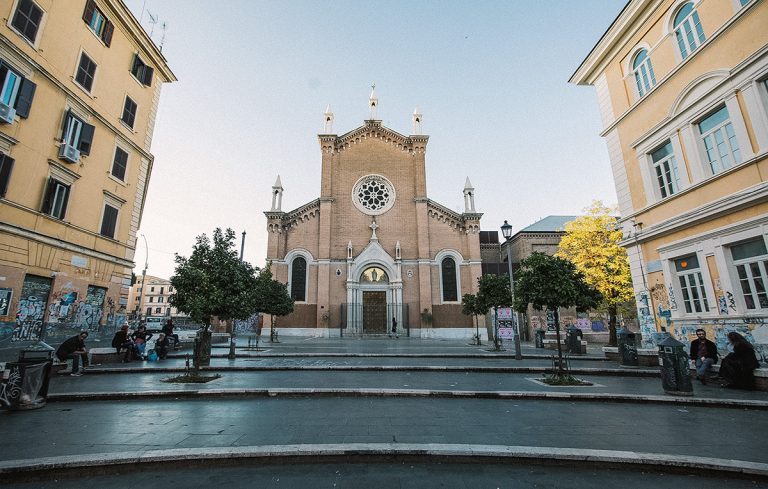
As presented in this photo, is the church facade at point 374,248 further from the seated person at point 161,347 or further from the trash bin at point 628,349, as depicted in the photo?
the trash bin at point 628,349

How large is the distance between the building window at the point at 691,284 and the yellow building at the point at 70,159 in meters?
20.7

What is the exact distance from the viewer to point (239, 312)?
11.7 metres

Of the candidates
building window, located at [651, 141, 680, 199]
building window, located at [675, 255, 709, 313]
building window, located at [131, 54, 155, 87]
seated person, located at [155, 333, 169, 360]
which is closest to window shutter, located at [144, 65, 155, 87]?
building window, located at [131, 54, 155, 87]

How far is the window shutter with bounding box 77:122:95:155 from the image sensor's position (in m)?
13.1

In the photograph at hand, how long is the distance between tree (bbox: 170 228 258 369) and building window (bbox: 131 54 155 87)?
1113 centimetres

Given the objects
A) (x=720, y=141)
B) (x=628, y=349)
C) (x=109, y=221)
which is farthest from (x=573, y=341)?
(x=109, y=221)

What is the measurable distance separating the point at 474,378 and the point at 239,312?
25.9 ft

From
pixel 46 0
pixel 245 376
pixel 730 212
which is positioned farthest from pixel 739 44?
pixel 46 0

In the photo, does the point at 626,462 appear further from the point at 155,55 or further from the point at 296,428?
the point at 155,55

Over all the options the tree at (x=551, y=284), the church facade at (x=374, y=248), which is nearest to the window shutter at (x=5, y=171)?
the tree at (x=551, y=284)

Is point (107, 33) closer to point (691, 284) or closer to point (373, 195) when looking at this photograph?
point (373, 195)

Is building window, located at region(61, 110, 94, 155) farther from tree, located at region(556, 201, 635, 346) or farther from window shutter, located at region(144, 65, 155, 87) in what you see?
tree, located at region(556, 201, 635, 346)

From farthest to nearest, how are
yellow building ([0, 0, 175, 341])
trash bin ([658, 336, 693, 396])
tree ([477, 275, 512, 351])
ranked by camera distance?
1. tree ([477, 275, 512, 351])
2. yellow building ([0, 0, 175, 341])
3. trash bin ([658, 336, 693, 396])

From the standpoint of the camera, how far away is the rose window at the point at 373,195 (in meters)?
31.6
